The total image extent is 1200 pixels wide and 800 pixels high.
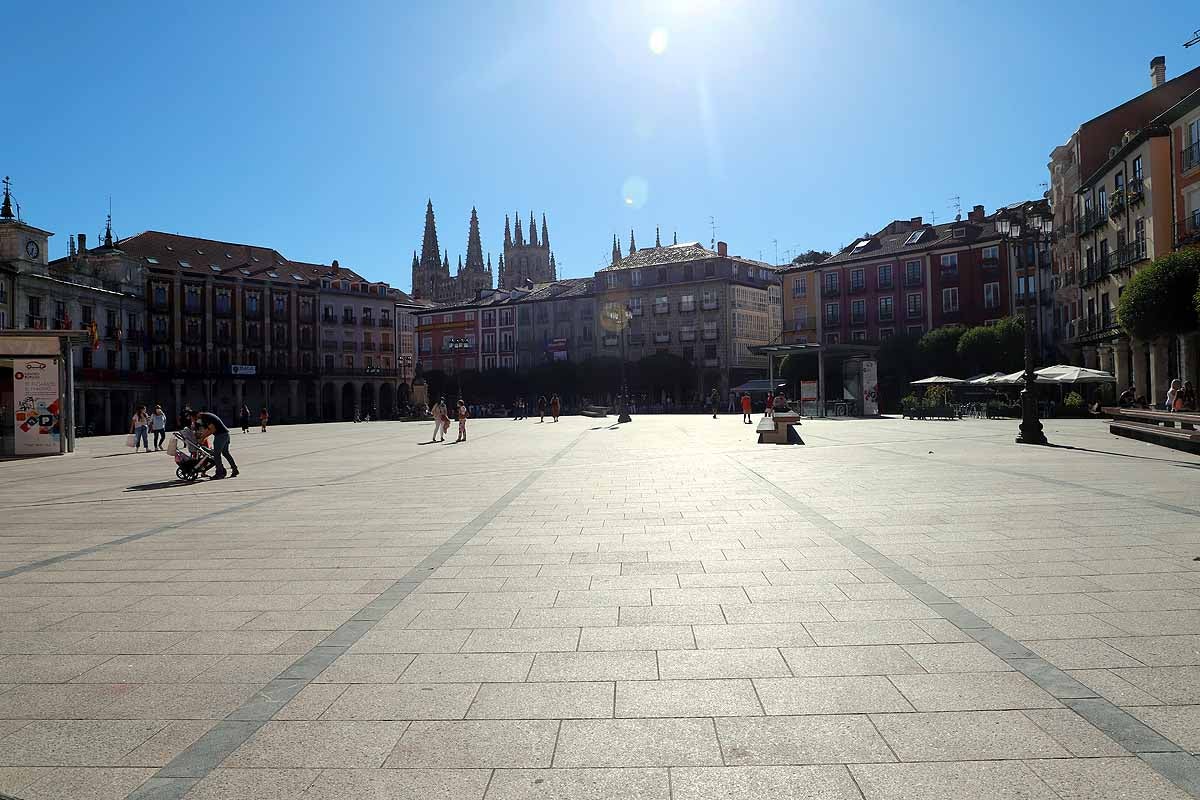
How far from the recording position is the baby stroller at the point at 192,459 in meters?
15.8

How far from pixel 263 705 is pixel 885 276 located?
218 ft

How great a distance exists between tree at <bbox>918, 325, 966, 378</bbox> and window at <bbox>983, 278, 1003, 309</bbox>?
5.44 meters

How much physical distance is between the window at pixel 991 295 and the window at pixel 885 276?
22.4ft

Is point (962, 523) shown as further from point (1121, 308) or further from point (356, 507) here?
point (1121, 308)

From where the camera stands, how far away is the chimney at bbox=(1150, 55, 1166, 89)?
42.5 metres

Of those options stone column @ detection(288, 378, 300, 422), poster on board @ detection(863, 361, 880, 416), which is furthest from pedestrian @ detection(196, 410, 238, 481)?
stone column @ detection(288, 378, 300, 422)

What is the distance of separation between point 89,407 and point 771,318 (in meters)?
57.9

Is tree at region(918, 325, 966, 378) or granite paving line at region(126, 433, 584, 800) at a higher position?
tree at region(918, 325, 966, 378)

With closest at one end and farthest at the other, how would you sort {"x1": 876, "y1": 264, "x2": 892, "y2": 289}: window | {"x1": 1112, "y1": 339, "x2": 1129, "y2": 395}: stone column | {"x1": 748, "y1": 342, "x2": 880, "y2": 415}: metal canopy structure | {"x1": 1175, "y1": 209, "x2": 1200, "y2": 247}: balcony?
1. {"x1": 1175, "y1": 209, "x2": 1200, "y2": 247}: balcony
2. {"x1": 1112, "y1": 339, "x2": 1129, "y2": 395}: stone column
3. {"x1": 748, "y1": 342, "x2": 880, "y2": 415}: metal canopy structure
4. {"x1": 876, "y1": 264, "x2": 892, "y2": 289}: window

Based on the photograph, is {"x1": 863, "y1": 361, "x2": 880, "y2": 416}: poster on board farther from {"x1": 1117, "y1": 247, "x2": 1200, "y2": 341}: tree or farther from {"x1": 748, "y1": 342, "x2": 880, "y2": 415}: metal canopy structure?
{"x1": 1117, "y1": 247, "x2": 1200, "y2": 341}: tree

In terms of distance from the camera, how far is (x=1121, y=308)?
26719 millimetres

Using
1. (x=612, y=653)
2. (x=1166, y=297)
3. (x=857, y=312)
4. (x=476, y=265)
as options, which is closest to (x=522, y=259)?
(x=476, y=265)

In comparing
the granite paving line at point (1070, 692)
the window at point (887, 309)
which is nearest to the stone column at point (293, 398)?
the window at point (887, 309)

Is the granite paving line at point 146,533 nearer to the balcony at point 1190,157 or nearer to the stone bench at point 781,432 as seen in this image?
the stone bench at point 781,432
